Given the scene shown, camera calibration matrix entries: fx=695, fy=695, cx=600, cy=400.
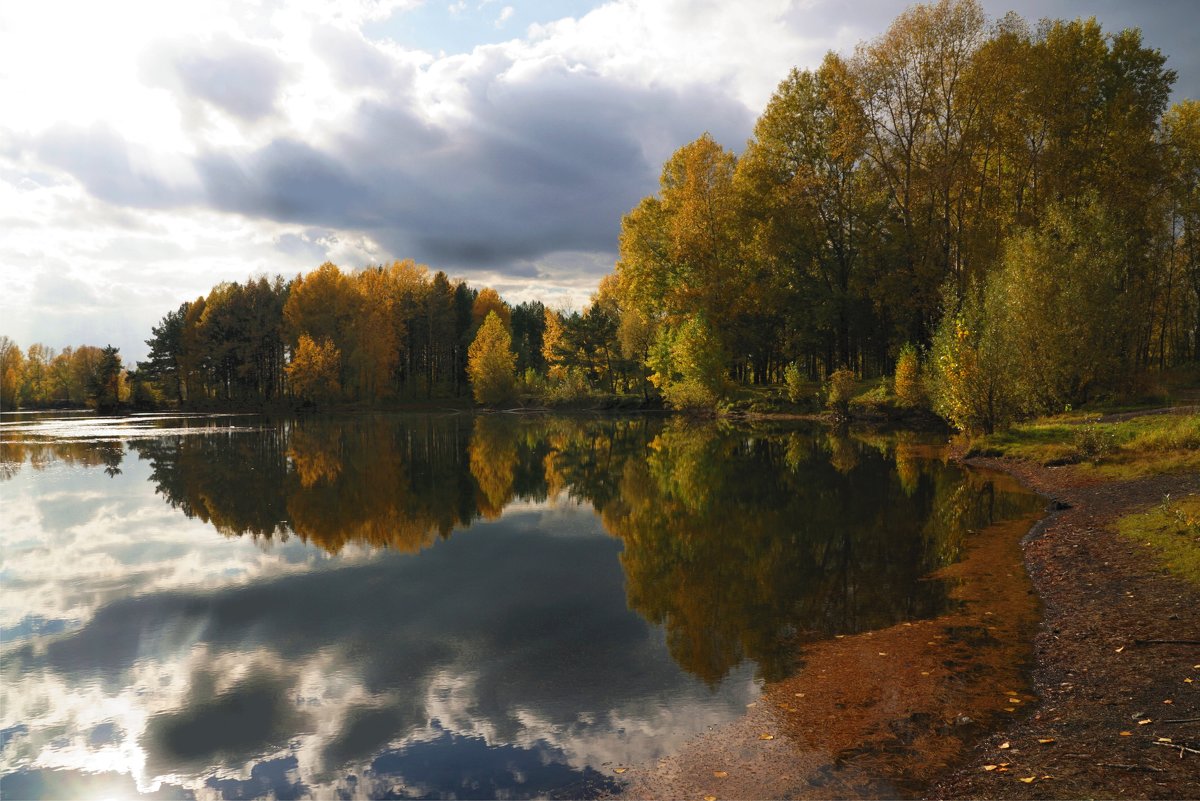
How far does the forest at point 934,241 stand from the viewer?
30.9 metres

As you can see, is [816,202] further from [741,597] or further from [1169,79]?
[741,597]

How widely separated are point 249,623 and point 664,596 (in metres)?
6.84

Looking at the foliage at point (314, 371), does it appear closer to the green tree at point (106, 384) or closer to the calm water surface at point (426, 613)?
the green tree at point (106, 384)

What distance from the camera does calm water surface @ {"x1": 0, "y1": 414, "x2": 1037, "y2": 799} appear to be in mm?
7215

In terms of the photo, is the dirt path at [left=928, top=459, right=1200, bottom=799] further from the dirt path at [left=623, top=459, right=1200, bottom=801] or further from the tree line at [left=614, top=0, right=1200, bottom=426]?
the tree line at [left=614, top=0, right=1200, bottom=426]

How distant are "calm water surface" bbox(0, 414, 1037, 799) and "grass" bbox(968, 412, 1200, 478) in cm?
289

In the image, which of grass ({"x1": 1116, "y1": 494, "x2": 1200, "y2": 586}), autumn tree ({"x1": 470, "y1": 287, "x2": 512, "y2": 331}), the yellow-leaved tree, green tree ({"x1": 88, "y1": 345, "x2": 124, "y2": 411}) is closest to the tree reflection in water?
grass ({"x1": 1116, "y1": 494, "x2": 1200, "y2": 586})

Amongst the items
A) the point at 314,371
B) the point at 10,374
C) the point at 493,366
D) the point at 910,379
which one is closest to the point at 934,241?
the point at 910,379

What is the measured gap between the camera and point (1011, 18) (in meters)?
40.7

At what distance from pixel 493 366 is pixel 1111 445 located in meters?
64.1

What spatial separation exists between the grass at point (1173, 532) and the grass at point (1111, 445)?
16.7ft

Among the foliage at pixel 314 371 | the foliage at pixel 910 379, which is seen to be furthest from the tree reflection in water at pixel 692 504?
the foliage at pixel 314 371

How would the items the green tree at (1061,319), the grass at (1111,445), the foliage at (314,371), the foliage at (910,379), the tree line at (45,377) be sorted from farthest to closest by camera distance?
the tree line at (45,377)
the foliage at (314,371)
the foliage at (910,379)
the green tree at (1061,319)
the grass at (1111,445)

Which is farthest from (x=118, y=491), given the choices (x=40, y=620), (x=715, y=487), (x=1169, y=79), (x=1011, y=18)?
(x=1169, y=79)
